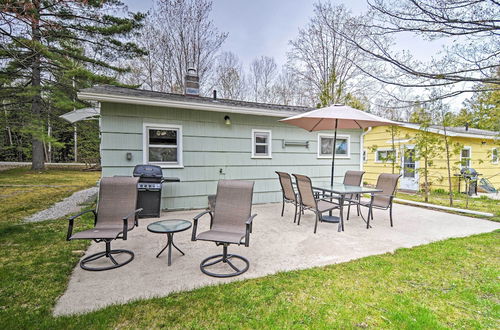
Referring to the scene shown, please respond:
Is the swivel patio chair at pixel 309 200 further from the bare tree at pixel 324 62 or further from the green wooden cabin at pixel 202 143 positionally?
the bare tree at pixel 324 62

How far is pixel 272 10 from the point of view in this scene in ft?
37.1

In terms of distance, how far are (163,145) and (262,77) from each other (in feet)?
39.9

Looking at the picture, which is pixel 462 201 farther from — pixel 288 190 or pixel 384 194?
pixel 288 190

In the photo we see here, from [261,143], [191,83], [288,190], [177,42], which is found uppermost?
[177,42]

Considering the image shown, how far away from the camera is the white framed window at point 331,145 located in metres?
7.56

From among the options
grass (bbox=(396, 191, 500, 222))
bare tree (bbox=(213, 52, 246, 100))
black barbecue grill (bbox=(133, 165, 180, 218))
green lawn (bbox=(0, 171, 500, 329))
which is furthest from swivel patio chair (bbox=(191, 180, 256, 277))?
bare tree (bbox=(213, 52, 246, 100))

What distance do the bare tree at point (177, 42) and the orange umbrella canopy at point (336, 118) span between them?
10.2 metres

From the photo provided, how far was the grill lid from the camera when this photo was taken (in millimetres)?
4965

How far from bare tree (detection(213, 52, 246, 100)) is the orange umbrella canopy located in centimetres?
1058

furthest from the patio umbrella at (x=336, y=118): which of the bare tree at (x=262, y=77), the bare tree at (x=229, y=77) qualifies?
the bare tree at (x=262, y=77)

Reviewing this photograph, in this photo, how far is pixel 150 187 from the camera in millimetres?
5043

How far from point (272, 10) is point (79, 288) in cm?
1260

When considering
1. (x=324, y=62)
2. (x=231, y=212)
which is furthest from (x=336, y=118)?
(x=324, y=62)

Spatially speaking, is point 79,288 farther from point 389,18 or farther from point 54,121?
point 54,121
